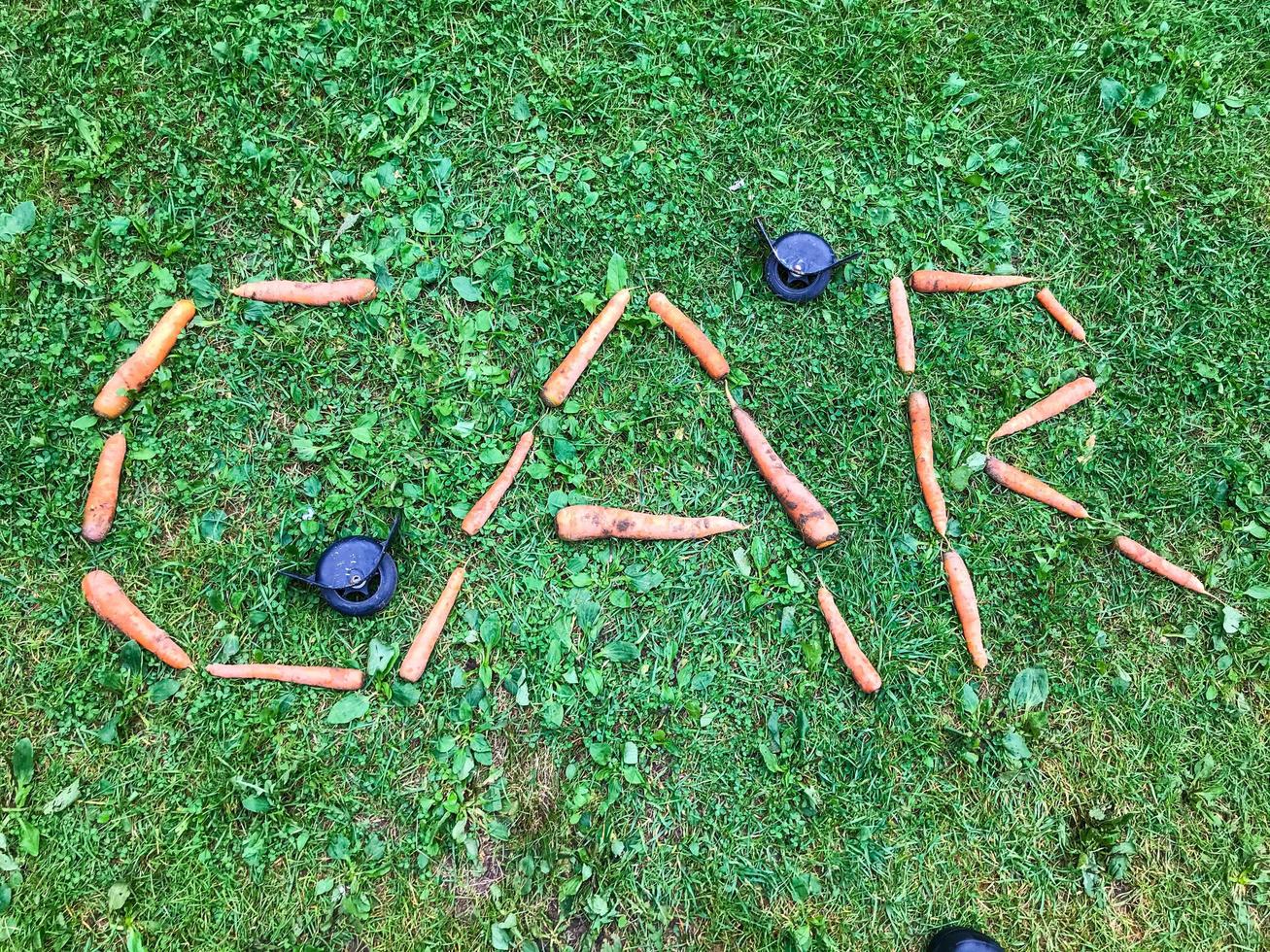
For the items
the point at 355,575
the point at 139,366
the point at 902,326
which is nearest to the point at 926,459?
the point at 902,326

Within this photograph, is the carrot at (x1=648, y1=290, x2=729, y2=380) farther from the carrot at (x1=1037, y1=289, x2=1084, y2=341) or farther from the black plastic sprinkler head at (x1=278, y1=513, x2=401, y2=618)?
the carrot at (x1=1037, y1=289, x2=1084, y2=341)

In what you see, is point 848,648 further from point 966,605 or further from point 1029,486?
point 1029,486

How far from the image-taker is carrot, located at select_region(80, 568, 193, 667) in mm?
3141

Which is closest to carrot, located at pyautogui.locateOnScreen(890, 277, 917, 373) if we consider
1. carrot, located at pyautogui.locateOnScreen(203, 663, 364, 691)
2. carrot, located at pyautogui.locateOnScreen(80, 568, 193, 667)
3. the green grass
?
the green grass

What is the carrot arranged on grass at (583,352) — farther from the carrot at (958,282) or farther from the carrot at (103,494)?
the carrot at (103,494)

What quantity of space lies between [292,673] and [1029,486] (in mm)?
3181

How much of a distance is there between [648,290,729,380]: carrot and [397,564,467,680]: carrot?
135 centimetres

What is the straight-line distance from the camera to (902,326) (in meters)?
3.60

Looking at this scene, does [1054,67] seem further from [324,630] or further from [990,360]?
[324,630]

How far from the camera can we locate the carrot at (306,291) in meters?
3.38

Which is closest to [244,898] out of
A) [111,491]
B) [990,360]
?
[111,491]

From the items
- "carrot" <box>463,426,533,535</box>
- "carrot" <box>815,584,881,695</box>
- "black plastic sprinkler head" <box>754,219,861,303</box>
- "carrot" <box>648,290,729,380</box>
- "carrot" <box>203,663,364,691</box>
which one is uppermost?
"black plastic sprinkler head" <box>754,219,861,303</box>

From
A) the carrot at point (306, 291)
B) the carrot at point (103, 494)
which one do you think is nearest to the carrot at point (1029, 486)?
the carrot at point (306, 291)

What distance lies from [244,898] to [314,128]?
315 centimetres
